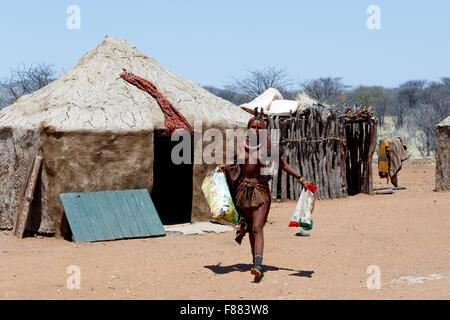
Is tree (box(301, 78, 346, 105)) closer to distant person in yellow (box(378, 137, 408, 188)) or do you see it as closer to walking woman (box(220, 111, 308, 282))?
distant person in yellow (box(378, 137, 408, 188))

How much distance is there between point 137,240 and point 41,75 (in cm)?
2197

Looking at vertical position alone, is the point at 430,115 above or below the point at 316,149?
above

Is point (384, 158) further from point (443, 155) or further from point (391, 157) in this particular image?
point (443, 155)

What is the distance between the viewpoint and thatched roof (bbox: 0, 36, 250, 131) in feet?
29.6

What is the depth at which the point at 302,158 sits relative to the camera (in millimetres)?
13141

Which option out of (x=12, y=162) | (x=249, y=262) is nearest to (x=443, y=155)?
(x=249, y=262)

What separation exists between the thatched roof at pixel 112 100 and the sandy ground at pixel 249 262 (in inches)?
70.8

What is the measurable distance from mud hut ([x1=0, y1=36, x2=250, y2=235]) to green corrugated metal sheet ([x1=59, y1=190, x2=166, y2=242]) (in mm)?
160

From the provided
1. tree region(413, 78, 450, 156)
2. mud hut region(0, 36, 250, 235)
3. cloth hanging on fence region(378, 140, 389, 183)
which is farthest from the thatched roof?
tree region(413, 78, 450, 156)

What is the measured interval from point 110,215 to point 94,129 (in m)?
1.27

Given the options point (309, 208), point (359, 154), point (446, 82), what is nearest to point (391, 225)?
point (309, 208)

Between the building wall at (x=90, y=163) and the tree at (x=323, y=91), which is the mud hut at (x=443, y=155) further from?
the tree at (x=323, y=91)

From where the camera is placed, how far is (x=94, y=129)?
8.77 m

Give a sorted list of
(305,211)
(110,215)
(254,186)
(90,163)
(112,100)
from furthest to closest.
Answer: (112,100) → (90,163) → (110,215) → (305,211) → (254,186)
